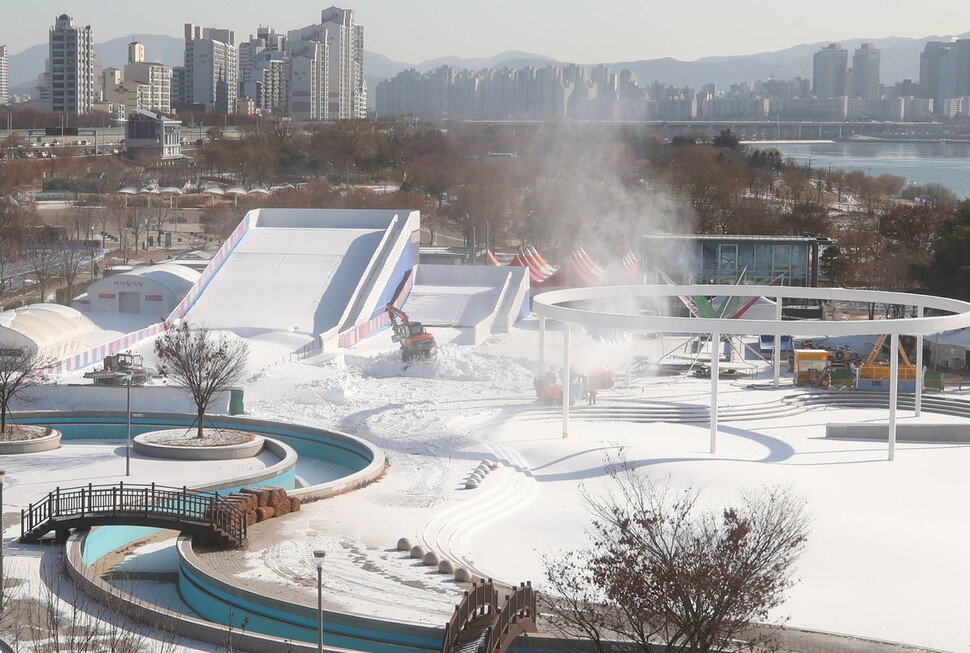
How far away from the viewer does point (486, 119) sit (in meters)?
112

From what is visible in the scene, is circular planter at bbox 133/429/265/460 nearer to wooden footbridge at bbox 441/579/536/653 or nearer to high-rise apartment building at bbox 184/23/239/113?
wooden footbridge at bbox 441/579/536/653

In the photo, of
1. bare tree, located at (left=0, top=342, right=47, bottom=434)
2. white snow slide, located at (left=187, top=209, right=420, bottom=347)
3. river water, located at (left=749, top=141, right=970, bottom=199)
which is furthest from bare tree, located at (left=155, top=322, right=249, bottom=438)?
river water, located at (left=749, top=141, right=970, bottom=199)

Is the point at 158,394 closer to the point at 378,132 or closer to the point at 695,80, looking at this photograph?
the point at 378,132

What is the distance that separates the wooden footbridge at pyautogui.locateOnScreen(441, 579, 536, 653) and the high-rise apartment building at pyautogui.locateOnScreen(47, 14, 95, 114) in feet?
473

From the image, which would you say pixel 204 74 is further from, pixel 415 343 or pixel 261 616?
pixel 261 616

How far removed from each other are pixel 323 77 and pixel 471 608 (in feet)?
583

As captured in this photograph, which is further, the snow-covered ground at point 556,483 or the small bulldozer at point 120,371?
the small bulldozer at point 120,371

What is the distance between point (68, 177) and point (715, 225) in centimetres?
4130

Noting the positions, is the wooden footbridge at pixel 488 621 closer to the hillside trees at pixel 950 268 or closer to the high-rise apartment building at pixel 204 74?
the hillside trees at pixel 950 268

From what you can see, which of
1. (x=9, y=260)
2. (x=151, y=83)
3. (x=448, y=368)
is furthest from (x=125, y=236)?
(x=151, y=83)

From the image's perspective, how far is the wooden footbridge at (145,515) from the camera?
15406 mm

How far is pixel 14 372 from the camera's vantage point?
24.3 metres

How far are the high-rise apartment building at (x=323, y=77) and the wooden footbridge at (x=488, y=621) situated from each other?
160 meters

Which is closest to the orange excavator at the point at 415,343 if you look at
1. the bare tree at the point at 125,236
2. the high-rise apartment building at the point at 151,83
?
the bare tree at the point at 125,236
